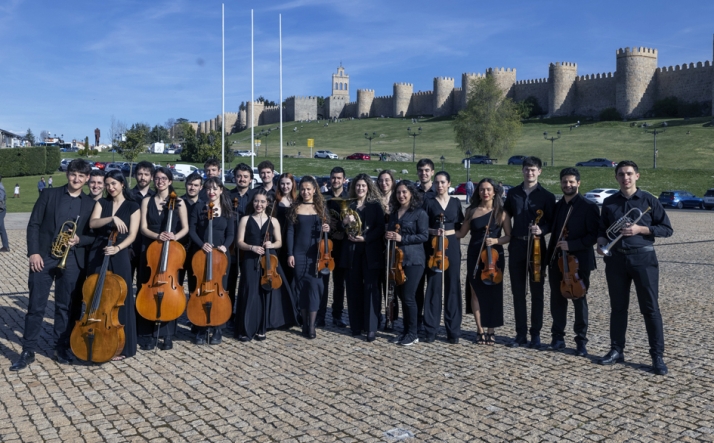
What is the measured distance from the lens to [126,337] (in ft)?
19.8

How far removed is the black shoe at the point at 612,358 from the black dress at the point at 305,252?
2.82 m

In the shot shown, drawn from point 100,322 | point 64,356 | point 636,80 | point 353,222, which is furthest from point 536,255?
point 636,80

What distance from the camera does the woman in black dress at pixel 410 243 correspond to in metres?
6.63

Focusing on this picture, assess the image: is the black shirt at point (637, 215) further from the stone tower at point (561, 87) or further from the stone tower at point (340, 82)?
the stone tower at point (340, 82)

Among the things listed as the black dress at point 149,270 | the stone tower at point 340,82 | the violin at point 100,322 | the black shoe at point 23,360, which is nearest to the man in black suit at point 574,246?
the black dress at point 149,270

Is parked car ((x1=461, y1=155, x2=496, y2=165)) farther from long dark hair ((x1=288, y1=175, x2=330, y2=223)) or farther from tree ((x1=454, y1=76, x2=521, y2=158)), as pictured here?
long dark hair ((x1=288, y1=175, x2=330, y2=223))

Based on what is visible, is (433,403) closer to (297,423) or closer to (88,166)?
(297,423)

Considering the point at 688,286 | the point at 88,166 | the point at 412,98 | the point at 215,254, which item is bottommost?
the point at 688,286

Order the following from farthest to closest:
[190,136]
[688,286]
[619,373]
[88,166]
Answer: [190,136] → [688,286] → [88,166] → [619,373]

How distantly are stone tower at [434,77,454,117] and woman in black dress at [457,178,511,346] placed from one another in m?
95.6

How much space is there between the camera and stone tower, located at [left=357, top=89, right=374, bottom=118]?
116 m

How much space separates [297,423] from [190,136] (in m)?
57.0

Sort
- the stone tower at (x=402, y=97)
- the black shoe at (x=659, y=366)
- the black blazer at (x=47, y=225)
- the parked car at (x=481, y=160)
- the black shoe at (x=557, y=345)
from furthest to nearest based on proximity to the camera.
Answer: the stone tower at (x=402, y=97) → the parked car at (x=481, y=160) → the black shoe at (x=557, y=345) → the black blazer at (x=47, y=225) → the black shoe at (x=659, y=366)

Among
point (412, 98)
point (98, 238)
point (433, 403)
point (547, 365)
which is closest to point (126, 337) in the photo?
point (98, 238)
